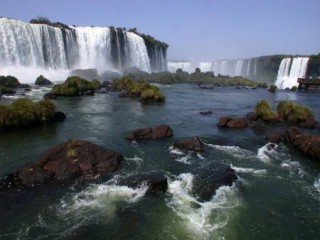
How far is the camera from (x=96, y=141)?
2186 centimetres

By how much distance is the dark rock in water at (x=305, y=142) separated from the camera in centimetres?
1964

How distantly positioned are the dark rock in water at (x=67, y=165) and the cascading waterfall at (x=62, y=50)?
47.6 meters

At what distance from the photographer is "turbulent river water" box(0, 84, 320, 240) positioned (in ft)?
38.1

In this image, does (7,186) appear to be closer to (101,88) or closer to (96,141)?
(96,141)

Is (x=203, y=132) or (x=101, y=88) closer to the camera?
(x=203, y=132)

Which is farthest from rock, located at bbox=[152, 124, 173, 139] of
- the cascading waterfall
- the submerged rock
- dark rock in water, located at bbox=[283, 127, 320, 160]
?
the cascading waterfall

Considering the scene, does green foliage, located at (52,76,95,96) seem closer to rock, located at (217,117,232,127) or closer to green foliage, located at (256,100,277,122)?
rock, located at (217,117,232,127)

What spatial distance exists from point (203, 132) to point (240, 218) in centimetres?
1316

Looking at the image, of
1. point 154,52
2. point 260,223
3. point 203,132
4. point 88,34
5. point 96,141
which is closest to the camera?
point 260,223

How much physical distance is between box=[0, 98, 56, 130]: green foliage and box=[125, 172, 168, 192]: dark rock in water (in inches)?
518

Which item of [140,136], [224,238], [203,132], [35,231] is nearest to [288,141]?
[203,132]

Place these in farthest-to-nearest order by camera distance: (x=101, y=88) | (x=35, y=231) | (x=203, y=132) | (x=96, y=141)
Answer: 1. (x=101, y=88)
2. (x=203, y=132)
3. (x=96, y=141)
4. (x=35, y=231)

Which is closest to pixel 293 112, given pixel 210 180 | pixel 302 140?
pixel 302 140

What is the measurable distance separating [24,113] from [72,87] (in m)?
19.5
